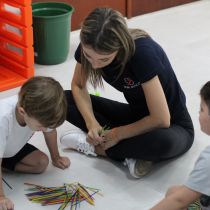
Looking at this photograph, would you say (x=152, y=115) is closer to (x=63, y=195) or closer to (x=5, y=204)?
(x=63, y=195)

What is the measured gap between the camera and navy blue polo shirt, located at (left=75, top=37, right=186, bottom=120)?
5.07ft

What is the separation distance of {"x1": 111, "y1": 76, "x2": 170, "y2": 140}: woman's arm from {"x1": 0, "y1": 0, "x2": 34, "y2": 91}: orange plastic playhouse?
0.86 m

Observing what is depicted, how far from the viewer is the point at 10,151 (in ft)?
5.26

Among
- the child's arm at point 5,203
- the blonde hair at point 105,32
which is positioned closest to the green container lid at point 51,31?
the blonde hair at point 105,32

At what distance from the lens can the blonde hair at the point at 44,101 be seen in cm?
139

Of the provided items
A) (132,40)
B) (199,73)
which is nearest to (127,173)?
(132,40)

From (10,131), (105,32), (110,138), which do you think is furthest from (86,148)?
(105,32)

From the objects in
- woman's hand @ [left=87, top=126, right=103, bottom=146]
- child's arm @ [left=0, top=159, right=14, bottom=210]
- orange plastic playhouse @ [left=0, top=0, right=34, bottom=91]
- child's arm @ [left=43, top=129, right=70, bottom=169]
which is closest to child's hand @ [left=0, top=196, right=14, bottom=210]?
child's arm @ [left=0, top=159, right=14, bottom=210]

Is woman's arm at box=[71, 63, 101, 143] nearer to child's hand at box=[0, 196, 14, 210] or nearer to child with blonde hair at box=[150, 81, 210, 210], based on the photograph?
child's hand at box=[0, 196, 14, 210]

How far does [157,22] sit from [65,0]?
69 cm

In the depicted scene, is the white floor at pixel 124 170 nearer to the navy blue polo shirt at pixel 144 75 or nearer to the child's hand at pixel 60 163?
the child's hand at pixel 60 163

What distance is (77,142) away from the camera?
1.83m

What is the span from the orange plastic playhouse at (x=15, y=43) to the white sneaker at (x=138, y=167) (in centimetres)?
88

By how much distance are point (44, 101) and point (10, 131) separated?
20 centimetres
